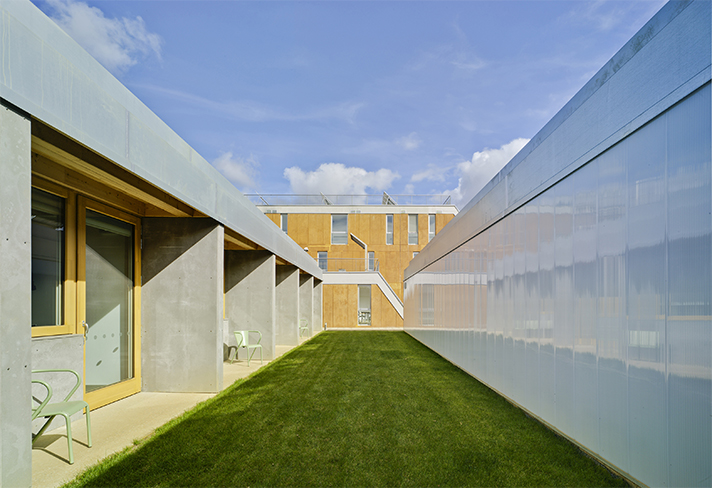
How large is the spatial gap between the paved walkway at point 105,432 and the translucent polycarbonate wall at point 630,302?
14.0 ft

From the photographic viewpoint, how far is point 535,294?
15.8 feet

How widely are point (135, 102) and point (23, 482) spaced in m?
3.74

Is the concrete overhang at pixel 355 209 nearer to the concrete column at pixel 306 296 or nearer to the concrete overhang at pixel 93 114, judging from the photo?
the concrete column at pixel 306 296

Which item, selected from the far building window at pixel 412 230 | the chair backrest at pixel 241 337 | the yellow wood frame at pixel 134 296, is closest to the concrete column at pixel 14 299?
the yellow wood frame at pixel 134 296

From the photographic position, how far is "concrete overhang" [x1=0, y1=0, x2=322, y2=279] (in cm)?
266

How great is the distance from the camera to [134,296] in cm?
614

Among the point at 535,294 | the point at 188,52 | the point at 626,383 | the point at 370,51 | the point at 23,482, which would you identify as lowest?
the point at 23,482

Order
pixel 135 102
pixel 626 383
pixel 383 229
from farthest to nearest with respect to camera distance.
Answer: pixel 383 229 < pixel 135 102 < pixel 626 383

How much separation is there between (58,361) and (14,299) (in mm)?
2179

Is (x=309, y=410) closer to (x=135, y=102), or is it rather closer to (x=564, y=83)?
(x=135, y=102)

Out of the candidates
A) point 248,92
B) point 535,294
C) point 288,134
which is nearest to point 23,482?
point 535,294

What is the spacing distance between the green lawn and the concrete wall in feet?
3.76

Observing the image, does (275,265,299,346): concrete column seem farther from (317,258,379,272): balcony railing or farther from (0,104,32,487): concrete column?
(317,258,379,272): balcony railing

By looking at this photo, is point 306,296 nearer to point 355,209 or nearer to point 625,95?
point 355,209
